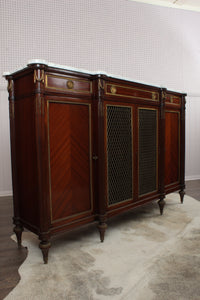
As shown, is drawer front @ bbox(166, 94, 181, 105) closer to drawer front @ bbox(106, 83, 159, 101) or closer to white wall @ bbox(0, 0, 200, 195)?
drawer front @ bbox(106, 83, 159, 101)

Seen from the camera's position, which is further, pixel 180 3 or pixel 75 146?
pixel 180 3

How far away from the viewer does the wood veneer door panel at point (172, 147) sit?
321 cm

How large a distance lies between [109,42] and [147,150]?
92.8 inches

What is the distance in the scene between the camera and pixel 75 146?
2193 mm

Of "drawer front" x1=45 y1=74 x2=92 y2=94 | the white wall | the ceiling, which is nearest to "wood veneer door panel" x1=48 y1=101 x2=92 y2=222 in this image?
"drawer front" x1=45 y1=74 x2=92 y2=94

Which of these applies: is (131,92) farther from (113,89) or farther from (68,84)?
(68,84)

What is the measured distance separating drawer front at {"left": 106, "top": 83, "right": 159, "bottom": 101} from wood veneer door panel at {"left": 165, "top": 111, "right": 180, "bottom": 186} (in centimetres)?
38

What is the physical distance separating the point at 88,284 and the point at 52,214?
Answer: 582mm

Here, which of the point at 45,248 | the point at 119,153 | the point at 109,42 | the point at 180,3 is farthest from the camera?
the point at 180,3

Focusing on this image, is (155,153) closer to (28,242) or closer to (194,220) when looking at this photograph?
(194,220)

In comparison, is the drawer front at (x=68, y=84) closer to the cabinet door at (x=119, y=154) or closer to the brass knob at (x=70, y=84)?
the brass knob at (x=70, y=84)

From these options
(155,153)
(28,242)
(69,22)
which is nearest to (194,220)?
(155,153)

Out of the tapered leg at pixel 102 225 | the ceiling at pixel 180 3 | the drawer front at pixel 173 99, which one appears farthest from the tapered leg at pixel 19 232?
the ceiling at pixel 180 3

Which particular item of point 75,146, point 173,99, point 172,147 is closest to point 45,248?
point 75,146
